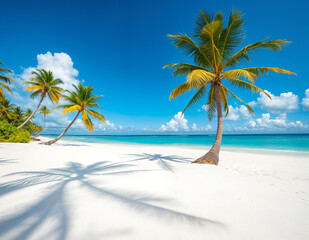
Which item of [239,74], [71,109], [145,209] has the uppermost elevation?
[239,74]

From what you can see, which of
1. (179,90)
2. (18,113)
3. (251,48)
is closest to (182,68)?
(179,90)

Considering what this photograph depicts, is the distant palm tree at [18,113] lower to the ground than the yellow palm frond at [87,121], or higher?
higher

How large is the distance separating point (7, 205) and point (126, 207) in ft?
6.15

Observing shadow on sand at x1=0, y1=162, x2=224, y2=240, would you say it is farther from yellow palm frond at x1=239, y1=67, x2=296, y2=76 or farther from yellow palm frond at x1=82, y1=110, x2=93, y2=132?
yellow palm frond at x1=82, y1=110, x2=93, y2=132

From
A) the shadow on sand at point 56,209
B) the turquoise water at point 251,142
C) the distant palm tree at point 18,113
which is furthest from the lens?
the distant palm tree at point 18,113

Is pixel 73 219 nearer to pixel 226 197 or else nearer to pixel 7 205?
pixel 7 205

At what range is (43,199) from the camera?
216 cm

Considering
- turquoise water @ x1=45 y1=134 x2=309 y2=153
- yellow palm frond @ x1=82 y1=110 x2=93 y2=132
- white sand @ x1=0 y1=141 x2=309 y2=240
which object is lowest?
turquoise water @ x1=45 y1=134 x2=309 y2=153

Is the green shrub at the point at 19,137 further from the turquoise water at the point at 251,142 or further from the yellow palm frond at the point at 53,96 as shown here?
the turquoise water at the point at 251,142

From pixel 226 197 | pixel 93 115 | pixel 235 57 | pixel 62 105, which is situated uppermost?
pixel 235 57

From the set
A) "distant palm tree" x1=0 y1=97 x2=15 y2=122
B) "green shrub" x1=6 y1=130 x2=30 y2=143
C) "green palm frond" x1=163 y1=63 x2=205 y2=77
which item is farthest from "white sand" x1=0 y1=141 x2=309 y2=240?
"distant palm tree" x1=0 y1=97 x2=15 y2=122

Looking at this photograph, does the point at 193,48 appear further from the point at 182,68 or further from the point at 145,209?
the point at 145,209

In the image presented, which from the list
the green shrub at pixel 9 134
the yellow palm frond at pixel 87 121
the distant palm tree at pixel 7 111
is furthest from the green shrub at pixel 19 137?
the distant palm tree at pixel 7 111

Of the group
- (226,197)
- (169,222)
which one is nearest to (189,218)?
(169,222)
